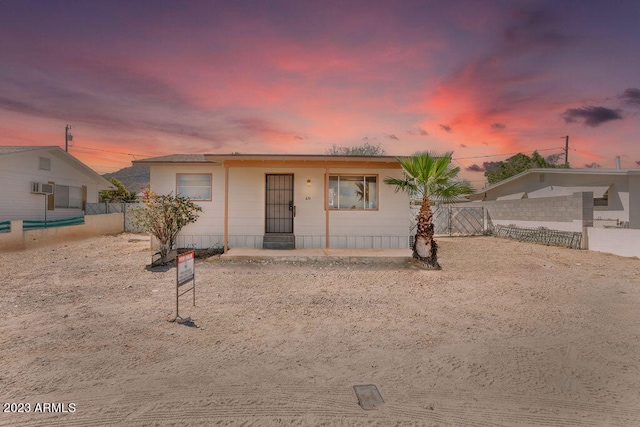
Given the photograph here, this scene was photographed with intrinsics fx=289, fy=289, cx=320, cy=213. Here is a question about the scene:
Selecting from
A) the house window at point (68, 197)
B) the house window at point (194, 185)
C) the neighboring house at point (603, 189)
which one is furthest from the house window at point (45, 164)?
the neighboring house at point (603, 189)

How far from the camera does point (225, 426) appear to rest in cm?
219

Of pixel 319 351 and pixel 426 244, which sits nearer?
pixel 319 351

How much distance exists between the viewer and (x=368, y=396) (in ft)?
8.42

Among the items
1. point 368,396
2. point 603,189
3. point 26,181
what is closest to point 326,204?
point 368,396

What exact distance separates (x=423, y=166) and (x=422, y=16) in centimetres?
537

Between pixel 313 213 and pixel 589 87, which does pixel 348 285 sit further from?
pixel 589 87

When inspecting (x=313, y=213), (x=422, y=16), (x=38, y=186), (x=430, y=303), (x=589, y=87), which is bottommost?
(x=430, y=303)

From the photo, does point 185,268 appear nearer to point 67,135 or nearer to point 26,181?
point 26,181

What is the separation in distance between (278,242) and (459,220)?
514 inches

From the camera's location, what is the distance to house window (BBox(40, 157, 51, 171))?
15665mm

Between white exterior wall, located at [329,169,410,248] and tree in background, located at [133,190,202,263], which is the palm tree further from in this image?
tree in background, located at [133,190,202,263]

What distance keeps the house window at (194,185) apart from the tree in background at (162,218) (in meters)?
1.25

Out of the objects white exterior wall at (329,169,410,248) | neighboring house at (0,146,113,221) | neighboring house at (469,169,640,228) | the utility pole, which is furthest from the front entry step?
the utility pole

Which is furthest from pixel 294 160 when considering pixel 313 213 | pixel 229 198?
pixel 229 198
